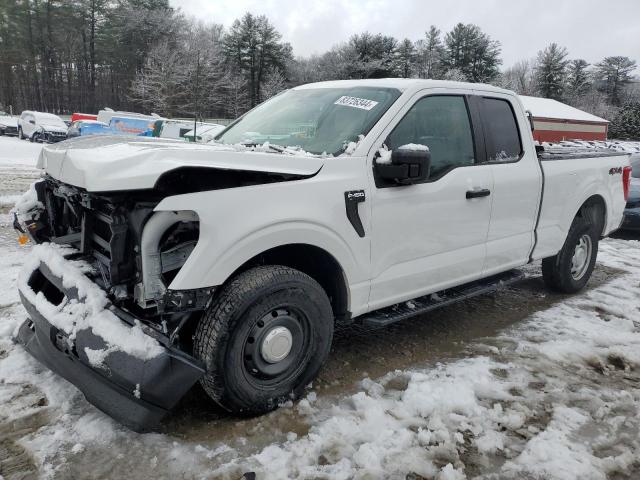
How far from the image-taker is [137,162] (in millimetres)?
2461

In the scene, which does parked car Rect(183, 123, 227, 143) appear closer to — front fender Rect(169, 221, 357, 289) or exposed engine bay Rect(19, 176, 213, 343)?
exposed engine bay Rect(19, 176, 213, 343)

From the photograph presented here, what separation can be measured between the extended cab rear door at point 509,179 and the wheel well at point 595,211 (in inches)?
47.4

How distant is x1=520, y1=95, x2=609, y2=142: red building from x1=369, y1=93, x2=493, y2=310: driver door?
37.2 meters

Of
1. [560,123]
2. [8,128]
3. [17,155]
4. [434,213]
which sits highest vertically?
[560,123]

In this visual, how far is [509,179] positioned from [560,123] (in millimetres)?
42104

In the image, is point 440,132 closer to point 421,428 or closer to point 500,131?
point 500,131

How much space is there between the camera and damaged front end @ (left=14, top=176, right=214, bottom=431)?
2.53 m

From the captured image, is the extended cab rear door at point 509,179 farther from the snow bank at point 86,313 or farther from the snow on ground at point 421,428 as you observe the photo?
the snow bank at point 86,313

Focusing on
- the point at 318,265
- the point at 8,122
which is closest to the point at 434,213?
the point at 318,265

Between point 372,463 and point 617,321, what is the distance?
3.37m

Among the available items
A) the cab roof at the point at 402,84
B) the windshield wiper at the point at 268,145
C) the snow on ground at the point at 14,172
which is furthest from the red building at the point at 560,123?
the windshield wiper at the point at 268,145

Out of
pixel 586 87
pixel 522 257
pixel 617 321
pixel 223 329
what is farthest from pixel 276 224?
pixel 586 87

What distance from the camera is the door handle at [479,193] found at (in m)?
3.88

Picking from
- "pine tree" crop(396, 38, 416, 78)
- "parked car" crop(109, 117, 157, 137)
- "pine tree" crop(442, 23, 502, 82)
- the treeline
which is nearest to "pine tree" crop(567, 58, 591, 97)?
the treeline
